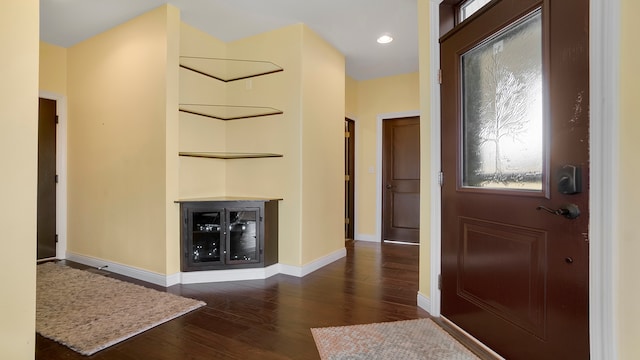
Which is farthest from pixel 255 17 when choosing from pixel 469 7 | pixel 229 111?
pixel 469 7

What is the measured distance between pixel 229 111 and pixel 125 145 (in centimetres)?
113

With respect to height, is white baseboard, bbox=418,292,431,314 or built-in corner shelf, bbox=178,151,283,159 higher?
built-in corner shelf, bbox=178,151,283,159

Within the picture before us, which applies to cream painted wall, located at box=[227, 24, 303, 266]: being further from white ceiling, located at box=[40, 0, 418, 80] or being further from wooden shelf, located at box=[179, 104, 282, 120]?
white ceiling, located at box=[40, 0, 418, 80]

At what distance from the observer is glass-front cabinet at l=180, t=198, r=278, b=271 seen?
10.0 feet

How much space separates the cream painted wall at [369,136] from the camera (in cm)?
504

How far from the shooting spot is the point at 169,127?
299 cm

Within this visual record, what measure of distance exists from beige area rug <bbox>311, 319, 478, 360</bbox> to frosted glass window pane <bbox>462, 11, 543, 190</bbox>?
967 millimetres

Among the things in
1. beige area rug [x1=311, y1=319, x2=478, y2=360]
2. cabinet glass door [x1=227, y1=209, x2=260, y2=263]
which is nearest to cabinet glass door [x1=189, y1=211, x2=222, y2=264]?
cabinet glass door [x1=227, y1=209, x2=260, y2=263]

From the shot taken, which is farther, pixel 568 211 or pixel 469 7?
pixel 469 7

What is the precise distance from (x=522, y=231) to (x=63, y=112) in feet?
16.1

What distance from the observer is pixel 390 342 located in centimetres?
191

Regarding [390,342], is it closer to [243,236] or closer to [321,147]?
[243,236]

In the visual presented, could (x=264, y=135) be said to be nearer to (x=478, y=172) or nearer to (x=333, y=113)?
(x=333, y=113)
